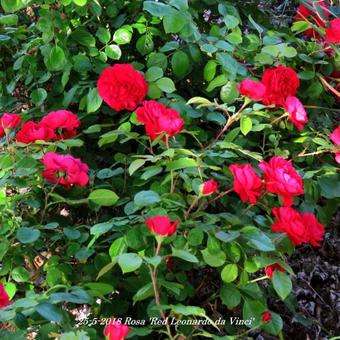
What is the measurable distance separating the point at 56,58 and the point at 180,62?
13.4 inches

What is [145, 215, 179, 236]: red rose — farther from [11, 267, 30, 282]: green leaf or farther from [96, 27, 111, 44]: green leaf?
[96, 27, 111, 44]: green leaf

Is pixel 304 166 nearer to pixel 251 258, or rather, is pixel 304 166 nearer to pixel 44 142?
pixel 251 258

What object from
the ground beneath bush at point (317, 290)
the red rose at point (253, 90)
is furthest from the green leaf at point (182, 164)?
the ground beneath bush at point (317, 290)

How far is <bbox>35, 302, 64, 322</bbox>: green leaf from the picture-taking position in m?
0.96

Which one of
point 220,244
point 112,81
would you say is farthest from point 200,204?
point 112,81

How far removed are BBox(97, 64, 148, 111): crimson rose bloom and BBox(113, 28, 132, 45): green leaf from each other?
0.22 m

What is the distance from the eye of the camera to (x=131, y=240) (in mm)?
1230

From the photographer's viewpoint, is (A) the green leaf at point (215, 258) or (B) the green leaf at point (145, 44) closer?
(A) the green leaf at point (215, 258)

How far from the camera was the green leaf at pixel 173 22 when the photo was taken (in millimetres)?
1510

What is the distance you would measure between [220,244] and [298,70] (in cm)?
81

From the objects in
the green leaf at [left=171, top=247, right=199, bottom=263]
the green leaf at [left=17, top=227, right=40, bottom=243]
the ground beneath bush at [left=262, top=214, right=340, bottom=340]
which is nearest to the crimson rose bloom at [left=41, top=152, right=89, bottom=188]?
the green leaf at [left=17, top=227, right=40, bottom=243]

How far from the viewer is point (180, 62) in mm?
1650

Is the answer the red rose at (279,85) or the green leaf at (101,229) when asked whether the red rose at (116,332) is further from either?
the red rose at (279,85)

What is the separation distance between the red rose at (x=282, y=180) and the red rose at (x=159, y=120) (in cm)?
21
